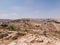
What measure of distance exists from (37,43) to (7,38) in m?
3.21

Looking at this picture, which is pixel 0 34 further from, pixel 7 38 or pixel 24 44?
pixel 24 44

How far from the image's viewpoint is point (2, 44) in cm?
1301

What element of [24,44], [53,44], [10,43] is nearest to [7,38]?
[10,43]

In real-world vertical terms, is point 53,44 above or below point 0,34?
below

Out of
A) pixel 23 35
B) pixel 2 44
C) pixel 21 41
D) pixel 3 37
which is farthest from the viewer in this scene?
pixel 23 35

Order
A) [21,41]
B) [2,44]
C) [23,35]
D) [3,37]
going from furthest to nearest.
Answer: [23,35] → [3,37] → [21,41] → [2,44]

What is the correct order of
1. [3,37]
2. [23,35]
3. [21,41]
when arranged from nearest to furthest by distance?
[21,41]
[3,37]
[23,35]

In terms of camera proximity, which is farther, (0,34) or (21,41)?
(0,34)

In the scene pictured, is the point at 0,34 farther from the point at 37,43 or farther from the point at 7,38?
the point at 37,43

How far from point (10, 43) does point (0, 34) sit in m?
2.68

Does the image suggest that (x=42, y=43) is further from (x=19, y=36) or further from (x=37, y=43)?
(x=19, y=36)

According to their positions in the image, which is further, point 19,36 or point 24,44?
point 19,36

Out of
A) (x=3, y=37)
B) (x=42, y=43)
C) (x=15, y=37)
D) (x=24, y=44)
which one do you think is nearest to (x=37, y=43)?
(x=42, y=43)

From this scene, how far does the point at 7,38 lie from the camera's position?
14.8 m
